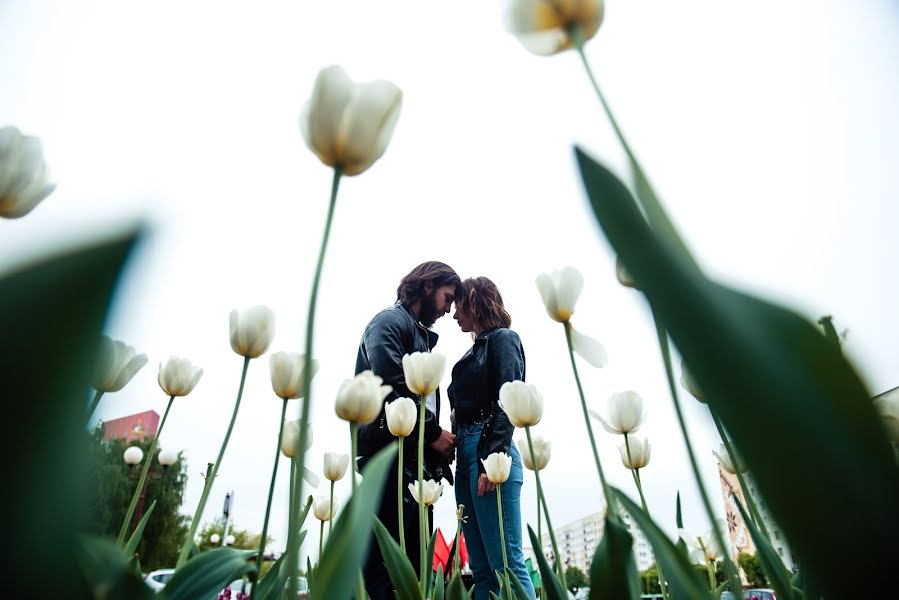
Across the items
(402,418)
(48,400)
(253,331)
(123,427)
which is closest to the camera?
(48,400)

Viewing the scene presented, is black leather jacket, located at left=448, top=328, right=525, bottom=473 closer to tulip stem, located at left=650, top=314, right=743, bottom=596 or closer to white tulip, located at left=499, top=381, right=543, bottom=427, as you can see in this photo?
white tulip, located at left=499, top=381, right=543, bottom=427

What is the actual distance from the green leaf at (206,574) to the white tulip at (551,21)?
2.30 feet

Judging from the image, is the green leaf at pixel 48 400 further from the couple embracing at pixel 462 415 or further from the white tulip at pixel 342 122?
the couple embracing at pixel 462 415

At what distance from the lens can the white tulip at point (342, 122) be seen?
563 mm

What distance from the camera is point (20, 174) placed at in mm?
700

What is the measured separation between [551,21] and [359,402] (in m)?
0.64

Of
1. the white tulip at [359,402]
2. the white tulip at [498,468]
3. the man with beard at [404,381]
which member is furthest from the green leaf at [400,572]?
the man with beard at [404,381]

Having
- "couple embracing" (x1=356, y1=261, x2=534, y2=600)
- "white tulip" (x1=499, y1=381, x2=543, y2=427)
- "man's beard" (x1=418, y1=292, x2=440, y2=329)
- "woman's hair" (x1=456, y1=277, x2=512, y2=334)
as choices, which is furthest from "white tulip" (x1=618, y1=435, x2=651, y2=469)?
"man's beard" (x1=418, y1=292, x2=440, y2=329)

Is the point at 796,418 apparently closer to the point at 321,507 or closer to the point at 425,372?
the point at 425,372

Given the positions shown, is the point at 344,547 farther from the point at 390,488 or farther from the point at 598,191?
the point at 390,488

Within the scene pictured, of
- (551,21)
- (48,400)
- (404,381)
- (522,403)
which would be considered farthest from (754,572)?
(48,400)

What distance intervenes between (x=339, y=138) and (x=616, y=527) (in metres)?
0.44

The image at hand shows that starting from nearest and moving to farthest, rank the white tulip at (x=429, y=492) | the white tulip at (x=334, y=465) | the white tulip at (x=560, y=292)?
the white tulip at (x=560, y=292)
the white tulip at (x=334, y=465)
the white tulip at (x=429, y=492)

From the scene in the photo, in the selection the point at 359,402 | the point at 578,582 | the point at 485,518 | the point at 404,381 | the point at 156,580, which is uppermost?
the point at 156,580
